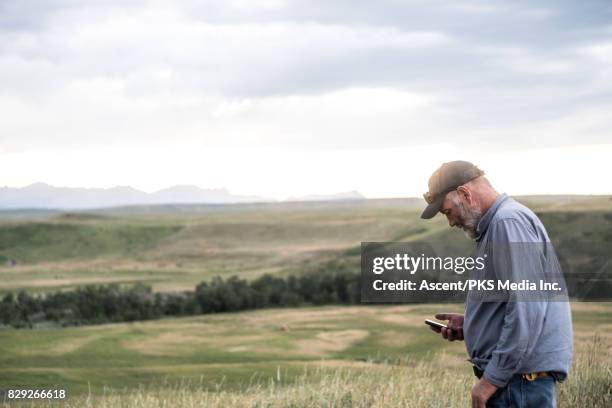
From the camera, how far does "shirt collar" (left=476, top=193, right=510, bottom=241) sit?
5957mm

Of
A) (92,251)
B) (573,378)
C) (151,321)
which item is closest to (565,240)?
(151,321)

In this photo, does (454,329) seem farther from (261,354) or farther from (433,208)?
(261,354)

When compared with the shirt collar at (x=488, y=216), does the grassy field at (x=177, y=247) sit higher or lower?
lower

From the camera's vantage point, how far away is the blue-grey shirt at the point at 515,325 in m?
5.66

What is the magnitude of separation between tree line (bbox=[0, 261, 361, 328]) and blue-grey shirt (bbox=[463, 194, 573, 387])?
2673 inches

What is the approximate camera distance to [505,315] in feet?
19.1

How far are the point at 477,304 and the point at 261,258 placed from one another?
4810 inches

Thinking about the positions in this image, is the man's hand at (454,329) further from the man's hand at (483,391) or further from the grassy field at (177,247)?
the grassy field at (177,247)

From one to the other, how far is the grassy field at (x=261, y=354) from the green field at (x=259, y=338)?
0.07 meters

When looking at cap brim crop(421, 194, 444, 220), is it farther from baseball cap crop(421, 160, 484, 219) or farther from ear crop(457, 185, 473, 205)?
ear crop(457, 185, 473, 205)

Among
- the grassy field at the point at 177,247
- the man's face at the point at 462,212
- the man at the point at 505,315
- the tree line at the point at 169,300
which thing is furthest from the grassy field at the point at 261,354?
the grassy field at the point at 177,247

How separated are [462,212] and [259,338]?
53.1 meters

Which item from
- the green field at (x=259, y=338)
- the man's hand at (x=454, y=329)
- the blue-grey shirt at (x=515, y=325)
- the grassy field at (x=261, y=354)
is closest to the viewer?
the blue-grey shirt at (x=515, y=325)

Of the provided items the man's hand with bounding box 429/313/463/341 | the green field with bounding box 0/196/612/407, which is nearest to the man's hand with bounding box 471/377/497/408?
the man's hand with bounding box 429/313/463/341
